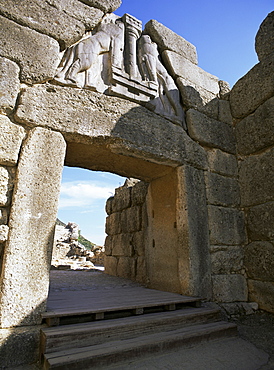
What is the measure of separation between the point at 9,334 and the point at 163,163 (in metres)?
2.37

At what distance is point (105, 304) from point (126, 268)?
7.99ft

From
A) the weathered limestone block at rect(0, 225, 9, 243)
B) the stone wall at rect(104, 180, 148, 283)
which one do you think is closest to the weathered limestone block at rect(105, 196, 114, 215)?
the stone wall at rect(104, 180, 148, 283)

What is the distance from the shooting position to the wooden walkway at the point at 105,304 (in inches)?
84.3

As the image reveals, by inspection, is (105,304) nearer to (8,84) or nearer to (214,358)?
(214,358)

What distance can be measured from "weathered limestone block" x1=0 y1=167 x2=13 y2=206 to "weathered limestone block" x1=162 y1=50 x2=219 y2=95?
286 centimetres

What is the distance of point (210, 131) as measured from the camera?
12.6 ft

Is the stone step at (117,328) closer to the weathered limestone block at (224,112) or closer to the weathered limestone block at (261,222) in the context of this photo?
the weathered limestone block at (261,222)

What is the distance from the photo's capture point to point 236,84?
420 centimetres

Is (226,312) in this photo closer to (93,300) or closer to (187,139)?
(93,300)

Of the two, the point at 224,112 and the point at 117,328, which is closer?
the point at 117,328

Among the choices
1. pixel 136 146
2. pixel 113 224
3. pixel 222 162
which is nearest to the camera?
pixel 136 146

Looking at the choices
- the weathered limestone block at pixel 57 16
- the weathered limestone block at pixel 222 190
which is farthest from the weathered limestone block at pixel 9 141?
the weathered limestone block at pixel 222 190

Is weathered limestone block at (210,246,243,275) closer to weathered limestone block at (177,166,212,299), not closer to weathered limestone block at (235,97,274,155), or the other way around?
weathered limestone block at (177,166,212,299)

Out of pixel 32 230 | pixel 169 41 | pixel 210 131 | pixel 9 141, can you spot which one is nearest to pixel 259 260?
pixel 210 131
